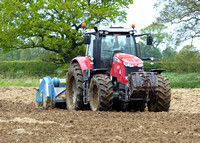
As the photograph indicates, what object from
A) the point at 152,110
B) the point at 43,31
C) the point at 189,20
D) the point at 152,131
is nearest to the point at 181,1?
the point at 189,20

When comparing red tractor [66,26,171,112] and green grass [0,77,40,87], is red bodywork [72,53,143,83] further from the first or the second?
green grass [0,77,40,87]

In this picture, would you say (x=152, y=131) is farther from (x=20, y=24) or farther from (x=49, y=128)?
(x=20, y=24)

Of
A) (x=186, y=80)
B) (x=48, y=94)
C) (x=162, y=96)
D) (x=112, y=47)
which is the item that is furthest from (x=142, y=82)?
(x=186, y=80)

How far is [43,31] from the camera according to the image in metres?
30.8

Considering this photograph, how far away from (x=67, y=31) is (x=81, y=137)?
24.7 metres

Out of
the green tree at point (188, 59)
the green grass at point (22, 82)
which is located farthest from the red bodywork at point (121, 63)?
the green tree at point (188, 59)

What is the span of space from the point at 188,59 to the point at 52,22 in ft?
42.8

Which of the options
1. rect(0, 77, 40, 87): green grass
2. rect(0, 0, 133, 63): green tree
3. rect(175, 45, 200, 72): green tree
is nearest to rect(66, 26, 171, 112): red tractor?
rect(0, 77, 40, 87): green grass

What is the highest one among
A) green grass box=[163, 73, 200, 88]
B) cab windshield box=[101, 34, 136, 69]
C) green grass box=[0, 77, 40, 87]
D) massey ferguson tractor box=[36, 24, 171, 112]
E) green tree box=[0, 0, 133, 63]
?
green tree box=[0, 0, 133, 63]

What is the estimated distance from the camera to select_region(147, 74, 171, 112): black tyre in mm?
8523

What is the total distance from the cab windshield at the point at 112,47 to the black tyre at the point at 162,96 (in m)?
1.28

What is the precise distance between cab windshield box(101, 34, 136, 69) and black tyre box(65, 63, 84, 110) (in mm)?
873

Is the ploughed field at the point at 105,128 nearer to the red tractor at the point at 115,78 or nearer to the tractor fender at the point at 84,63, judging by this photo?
the red tractor at the point at 115,78

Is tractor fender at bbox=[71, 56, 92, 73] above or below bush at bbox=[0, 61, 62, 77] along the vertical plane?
above
